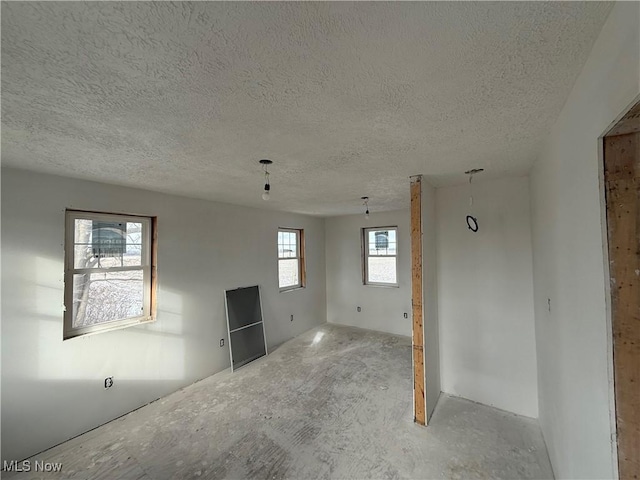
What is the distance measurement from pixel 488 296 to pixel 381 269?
2.79 m

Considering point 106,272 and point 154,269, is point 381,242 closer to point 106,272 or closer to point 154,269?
point 154,269

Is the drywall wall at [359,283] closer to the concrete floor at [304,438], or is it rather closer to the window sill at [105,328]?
the concrete floor at [304,438]

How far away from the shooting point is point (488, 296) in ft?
9.57

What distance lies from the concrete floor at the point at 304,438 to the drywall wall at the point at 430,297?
0.26 m

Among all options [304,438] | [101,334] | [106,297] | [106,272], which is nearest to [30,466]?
[101,334]

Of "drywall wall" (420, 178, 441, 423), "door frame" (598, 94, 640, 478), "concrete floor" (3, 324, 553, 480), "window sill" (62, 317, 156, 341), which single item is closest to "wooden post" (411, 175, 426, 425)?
"drywall wall" (420, 178, 441, 423)

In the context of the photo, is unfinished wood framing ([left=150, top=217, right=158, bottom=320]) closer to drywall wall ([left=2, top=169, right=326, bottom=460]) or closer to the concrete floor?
drywall wall ([left=2, top=169, right=326, bottom=460])

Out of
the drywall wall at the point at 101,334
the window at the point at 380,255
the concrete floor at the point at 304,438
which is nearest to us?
the concrete floor at the point at 304,438

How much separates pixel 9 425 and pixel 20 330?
0.77 metres

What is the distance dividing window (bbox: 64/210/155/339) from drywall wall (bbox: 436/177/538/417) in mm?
3642

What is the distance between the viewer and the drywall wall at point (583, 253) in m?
0.82

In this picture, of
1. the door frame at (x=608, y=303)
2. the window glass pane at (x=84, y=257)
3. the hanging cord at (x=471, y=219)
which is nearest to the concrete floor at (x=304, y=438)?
the door frame at (x=608, y=303)

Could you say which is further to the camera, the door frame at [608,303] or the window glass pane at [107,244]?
the window glass pane at [107,244]

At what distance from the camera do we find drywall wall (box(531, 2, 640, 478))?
2.68ft
